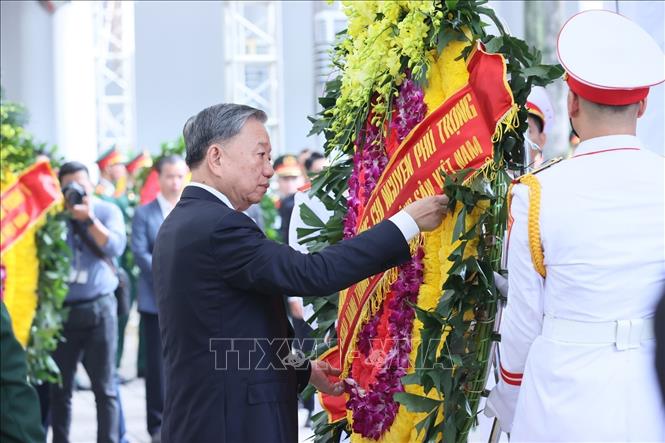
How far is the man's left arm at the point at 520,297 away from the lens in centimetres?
284

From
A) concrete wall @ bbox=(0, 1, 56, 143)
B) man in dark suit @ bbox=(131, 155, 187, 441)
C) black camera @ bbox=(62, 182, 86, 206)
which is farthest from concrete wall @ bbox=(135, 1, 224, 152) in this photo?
black camera @ bbox=(62, 182, 86, 206)

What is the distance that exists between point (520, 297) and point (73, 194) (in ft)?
16.4

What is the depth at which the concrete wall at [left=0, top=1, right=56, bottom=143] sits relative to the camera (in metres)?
16.4

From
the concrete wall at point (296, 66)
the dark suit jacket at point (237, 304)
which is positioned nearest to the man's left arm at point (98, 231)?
the dark suit jacket at point (237, 304)

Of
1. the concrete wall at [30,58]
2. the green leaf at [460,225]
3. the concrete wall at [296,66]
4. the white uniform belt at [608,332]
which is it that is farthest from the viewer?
the concrete wall at [296,66]

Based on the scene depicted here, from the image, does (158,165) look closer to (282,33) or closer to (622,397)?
(622,397)

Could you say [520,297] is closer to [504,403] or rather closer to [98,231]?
[504,403]

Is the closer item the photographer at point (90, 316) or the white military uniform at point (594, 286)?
the white military uniform at point (594, 286)

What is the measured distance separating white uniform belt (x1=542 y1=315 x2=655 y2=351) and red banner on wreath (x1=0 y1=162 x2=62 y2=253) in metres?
5.04

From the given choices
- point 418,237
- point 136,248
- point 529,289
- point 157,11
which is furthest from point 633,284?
point 157,11

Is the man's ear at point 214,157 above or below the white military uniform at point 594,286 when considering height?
above

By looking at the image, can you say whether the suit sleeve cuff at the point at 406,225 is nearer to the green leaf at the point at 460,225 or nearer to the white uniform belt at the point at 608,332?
the green leaf at the point at 460,225

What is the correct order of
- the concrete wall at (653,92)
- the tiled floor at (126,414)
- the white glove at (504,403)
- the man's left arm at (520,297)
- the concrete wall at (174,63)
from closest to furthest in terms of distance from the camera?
the man's left arm at (520,297), the white glove at (504,403), the concrete wall at (653,92), the tiled floor at (126,414), the concrete wall at (174,63)

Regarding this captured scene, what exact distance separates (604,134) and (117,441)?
16.1ft
